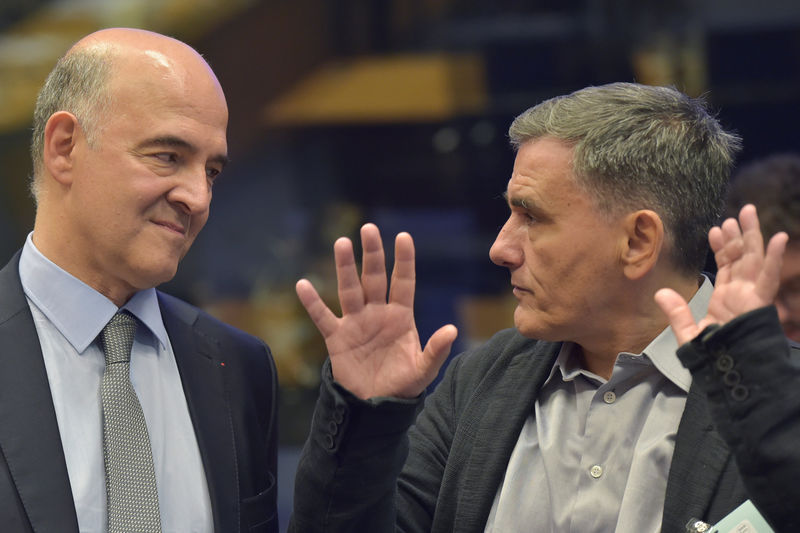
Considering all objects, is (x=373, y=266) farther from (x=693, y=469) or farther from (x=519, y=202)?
(x=693, y=469)

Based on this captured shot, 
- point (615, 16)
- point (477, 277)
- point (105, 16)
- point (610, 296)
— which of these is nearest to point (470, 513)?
point (610, 296)

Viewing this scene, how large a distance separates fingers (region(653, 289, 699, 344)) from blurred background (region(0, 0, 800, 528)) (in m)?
2.99

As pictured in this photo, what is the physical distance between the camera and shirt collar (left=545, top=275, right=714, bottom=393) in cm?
197

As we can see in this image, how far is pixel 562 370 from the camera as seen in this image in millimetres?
2154

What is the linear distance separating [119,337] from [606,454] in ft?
3.24

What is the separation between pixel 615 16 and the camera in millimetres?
4629

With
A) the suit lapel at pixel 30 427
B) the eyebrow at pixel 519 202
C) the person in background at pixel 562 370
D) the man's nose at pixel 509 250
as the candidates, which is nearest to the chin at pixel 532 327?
the person in background at pixel 562 370

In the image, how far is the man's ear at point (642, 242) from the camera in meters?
2.06

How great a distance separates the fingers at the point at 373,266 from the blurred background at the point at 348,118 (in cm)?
282

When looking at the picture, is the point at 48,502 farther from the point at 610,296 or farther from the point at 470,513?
the point at 610,296

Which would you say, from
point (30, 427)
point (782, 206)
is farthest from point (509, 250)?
point (782, 206)

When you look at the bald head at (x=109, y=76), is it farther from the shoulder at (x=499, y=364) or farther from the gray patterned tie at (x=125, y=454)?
the shoulder at (x=499, y=364)

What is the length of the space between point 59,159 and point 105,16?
132 inches

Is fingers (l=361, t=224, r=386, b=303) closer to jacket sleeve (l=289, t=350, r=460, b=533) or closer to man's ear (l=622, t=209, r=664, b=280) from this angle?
jacket sleeve (l=289, t=350, r=460, b=533)
